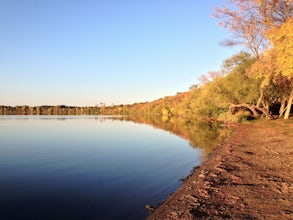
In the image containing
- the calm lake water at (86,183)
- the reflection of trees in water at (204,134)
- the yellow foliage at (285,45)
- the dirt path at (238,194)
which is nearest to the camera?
the dirt path at (238,194)

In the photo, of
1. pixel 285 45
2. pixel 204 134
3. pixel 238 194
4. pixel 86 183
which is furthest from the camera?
pixel 204 134

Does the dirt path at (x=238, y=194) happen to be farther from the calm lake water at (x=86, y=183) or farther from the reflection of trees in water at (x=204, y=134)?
the reflection of trees in water at (x=204, y=134)

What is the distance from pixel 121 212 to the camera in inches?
368

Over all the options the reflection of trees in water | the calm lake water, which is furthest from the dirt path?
the reflection of trees in water

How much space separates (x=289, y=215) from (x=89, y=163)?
44.7 feet

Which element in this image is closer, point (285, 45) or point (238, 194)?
point (238, 194)

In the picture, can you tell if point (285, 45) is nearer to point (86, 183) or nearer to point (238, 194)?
point (238, 194)

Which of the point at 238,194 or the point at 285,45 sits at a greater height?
the point at 285,45

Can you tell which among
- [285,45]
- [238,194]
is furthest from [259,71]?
Result: [238,194]

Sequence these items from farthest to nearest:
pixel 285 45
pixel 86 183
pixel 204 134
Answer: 1. pixel 204 134
2. pixel 285 45
3. pixel 86 183

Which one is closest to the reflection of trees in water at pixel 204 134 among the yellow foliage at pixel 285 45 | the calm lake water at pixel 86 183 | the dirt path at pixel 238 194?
the calm lake water at pixel 86 183

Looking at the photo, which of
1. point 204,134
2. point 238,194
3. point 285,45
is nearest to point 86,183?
point 238,194

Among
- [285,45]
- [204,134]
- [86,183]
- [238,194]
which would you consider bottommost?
[86,183]

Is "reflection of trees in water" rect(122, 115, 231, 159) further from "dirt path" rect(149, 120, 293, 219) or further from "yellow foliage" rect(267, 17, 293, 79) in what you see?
"yellow foliage" rect(267, 17, 293, 79)
